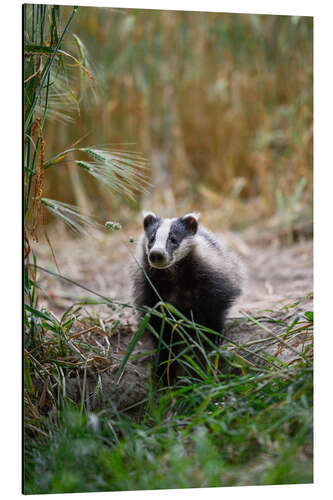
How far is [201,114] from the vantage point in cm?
809

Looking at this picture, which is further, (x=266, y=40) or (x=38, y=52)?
(x=266, y=40)

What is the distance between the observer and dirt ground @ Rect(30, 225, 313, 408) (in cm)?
352

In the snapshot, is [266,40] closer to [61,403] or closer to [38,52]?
[38,52]

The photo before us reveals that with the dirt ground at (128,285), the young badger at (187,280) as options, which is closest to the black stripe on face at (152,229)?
the young badger at (187,280)

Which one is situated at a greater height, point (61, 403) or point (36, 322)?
point (36, 322)

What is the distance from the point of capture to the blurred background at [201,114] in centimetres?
632

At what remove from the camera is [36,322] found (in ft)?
10.7

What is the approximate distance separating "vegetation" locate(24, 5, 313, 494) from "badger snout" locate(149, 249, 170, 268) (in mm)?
267

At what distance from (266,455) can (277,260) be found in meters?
3.52

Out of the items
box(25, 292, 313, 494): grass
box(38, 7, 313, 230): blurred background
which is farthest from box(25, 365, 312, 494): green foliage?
box(38, 7, 313, 230): blurred background

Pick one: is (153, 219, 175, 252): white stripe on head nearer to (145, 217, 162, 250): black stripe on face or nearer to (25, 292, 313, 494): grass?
(145, 217, 162, 250): black stripe on face

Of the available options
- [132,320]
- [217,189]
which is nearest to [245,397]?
[132,320]
